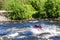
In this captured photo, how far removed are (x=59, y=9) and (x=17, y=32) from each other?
609 inches

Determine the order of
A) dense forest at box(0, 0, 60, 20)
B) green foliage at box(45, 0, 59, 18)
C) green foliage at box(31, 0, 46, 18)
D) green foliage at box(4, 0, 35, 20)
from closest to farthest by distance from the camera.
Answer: green foliage at box(4, 0, 35, 20), dense forest at box(0, 0, 60, 20), green foliage at box(45, 0, 59, 18), green foliage at box(31, 0, 46, 18)

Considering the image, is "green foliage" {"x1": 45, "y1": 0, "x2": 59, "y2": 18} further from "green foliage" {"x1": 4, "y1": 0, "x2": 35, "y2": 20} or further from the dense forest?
"green foliage" {"x1": 4, "y1": 0, "x2": 35, "y2": 20}

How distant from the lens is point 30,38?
79.4 ft

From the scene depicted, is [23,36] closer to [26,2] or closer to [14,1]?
[14,1]

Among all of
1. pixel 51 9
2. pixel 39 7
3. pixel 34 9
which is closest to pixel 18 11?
pixel 34 9

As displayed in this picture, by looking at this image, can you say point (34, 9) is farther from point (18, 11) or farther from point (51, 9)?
point (18, 11)

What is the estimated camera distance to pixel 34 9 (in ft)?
141

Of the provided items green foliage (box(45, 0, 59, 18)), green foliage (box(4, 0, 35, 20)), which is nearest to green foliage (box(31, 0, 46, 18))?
green foliage (box(45, 0, 59, 18))

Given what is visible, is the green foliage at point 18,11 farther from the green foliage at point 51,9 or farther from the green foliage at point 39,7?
the green foliage at point 51,9

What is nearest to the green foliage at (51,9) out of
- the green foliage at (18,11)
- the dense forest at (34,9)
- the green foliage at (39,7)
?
the dense forest at (34,9)

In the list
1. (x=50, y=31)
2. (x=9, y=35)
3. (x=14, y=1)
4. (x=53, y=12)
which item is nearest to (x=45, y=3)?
(x=53, y=12)

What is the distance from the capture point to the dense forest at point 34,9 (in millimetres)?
40188

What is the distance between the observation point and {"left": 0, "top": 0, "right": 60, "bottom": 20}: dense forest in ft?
132

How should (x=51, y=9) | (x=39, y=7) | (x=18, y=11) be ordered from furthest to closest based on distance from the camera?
(x=39, y=7) → (x=51, y=9) → (x=18, y=11)
